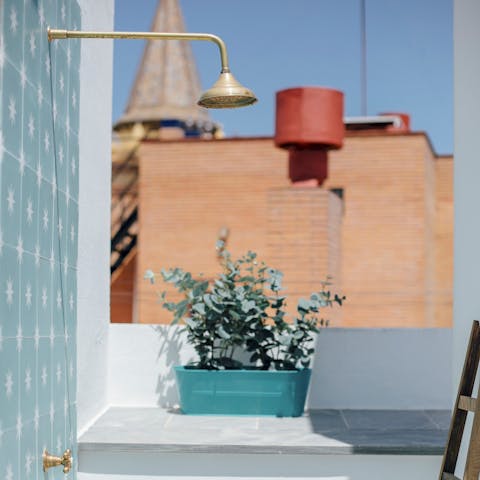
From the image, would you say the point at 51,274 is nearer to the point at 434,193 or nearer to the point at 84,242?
the point at 84,242

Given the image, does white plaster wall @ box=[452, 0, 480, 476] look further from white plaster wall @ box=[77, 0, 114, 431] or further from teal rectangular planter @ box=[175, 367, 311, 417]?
white plaster wall @ box=[77, 0, 114, 431]

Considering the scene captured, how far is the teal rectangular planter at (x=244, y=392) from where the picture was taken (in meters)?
5.45

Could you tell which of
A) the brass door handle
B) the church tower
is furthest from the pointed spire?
the brass door handle

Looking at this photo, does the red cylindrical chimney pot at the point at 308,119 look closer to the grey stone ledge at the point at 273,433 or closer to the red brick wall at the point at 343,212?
the red brick wall at the point at 343,212

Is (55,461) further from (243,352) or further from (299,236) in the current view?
(299,236)

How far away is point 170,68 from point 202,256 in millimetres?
15811

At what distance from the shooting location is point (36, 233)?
3539 mm

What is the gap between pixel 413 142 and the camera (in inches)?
571

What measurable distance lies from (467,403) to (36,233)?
73.3 inches

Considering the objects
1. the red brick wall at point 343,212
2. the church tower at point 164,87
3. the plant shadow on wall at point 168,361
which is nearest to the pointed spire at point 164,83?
the church tower at point 164,87

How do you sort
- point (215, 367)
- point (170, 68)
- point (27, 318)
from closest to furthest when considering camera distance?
point (27, 318), point (215, 367), point (170, 68)

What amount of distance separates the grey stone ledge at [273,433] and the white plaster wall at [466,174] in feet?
1.53

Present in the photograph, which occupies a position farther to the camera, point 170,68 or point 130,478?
point 170,68

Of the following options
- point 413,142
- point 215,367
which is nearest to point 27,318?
point 215,367
